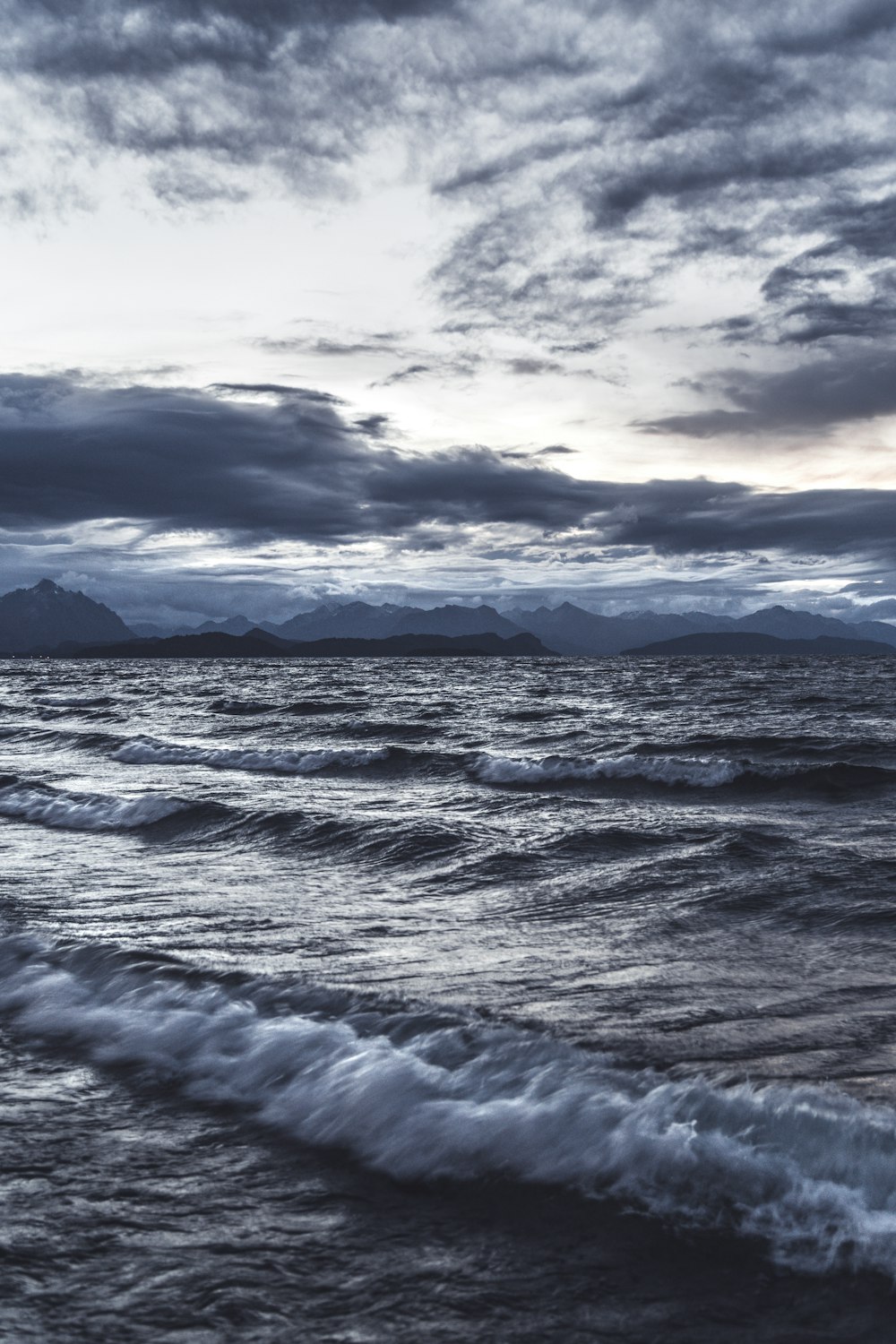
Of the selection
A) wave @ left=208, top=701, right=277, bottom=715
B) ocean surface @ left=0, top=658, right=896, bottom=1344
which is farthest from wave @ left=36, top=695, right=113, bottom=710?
ocean surface @ left=0, top=658, right=896, bottom=1344

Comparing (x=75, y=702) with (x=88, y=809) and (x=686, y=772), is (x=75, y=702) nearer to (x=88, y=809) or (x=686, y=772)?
(x=88, y=809)

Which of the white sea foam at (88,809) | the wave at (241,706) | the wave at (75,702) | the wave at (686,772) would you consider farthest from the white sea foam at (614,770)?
the wave at (75,702)

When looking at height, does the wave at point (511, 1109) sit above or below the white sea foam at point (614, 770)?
above

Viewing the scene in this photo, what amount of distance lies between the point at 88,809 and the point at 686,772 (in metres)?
12.9

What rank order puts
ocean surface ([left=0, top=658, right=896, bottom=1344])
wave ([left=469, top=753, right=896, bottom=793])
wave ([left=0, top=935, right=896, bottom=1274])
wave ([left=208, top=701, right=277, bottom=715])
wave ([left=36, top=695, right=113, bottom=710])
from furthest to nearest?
wave ([left=36, top=695, right=113, bottom=710]) < wave ([left=208, top=701, right=277, bottom=715]) < wave ([left=469, top=753, right=896, bottom=793]) < wave ([left=0, top=935, right=896, bottom=1274]) < ocean surface ([left=0, top=658, right=896, bottom=1344])

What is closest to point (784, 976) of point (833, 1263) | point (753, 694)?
point (833, 1263)

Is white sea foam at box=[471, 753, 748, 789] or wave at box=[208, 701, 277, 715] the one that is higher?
wave at box=[208, 701, 277, 715]

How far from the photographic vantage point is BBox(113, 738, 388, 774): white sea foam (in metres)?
24.9

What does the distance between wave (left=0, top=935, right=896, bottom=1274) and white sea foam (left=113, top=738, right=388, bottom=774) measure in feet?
56.2

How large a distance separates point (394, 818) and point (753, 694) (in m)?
46.7

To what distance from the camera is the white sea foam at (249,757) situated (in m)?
24.9

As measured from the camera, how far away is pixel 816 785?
66.2 ft

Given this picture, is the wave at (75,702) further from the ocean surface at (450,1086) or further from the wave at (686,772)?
the ocean surface at (450,1086)

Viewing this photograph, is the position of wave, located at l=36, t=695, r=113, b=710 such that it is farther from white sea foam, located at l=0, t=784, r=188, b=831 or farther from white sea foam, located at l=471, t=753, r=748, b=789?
white sea foam, located at l=471, t=753, r=748, b=789
